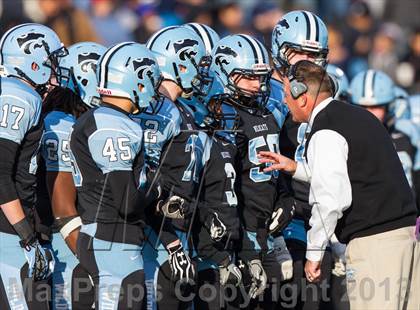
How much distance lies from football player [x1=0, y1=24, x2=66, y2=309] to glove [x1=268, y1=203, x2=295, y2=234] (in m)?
1.71

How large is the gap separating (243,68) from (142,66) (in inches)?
47.4

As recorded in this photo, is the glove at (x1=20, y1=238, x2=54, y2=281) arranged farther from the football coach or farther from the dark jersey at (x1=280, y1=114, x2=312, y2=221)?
the dark jersey at (x1=280, y1=114, x2=312, y2=221)

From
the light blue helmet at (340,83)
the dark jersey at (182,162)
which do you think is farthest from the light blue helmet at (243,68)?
the light blue helmet at (340,83)

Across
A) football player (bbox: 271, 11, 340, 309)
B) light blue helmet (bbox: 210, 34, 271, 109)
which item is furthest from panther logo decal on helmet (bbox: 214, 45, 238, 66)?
football player (bbox: 271, 11, 340, 309)

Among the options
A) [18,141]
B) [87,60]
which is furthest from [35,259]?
[87,60]

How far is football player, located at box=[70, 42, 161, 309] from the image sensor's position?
6215mm

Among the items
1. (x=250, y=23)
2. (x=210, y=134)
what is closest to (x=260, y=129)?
(x=210, y=134)

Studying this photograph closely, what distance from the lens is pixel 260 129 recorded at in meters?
7.61

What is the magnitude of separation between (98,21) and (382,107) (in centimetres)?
605

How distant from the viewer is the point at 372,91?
10297mm

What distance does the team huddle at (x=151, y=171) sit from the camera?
6.37 metres

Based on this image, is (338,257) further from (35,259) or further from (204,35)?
(35,259)

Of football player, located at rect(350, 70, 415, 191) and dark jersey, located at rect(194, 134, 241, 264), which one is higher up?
dark jersey, located at rect(194, 134, 241, 264)

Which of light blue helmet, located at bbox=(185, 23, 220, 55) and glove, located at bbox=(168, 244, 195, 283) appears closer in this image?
glove, located at bbox=(168, 244, 195, 283)
